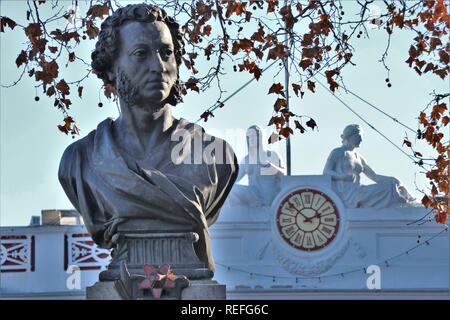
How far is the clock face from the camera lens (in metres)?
19.9

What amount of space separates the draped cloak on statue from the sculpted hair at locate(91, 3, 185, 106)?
188 millimetres

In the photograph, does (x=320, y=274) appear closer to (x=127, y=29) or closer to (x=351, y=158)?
(x=351, y=158)

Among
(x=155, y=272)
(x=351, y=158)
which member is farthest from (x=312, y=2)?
(x=351, y=158)

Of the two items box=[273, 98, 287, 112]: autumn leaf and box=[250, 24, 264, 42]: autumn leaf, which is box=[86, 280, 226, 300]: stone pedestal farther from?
box=[250, 24, 264, 42]: autumn leaf

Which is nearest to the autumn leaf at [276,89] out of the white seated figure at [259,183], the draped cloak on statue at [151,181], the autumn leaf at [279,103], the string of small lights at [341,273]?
the autumn leaf at [279,103]

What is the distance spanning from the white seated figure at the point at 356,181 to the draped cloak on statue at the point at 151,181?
14.0m

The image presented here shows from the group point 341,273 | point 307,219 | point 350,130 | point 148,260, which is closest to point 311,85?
point 148,260

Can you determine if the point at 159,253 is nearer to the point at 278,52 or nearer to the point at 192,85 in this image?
the point at 192,85

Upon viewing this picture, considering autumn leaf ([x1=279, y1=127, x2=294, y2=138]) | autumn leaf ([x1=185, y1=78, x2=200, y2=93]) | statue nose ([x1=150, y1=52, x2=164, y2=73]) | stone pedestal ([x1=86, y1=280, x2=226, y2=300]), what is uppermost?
autumn leaf ([x1=185, y1=78, x2=200, y2=93])

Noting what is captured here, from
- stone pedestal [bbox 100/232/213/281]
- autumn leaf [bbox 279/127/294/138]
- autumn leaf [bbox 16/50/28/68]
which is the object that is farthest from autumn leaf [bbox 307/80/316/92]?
stone pedestal [bbox 100/232/213/281]

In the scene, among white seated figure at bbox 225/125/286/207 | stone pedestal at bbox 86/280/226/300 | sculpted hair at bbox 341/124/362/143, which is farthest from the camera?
white seated figure at bbox 225/125/286/207

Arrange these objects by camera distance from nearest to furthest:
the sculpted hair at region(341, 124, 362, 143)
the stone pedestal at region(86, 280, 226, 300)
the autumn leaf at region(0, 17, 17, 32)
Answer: the stone pedestal at region(86, 280, 226, 300) < the autumn leaf at region(0, 17, 17, 32) < the sculpted hair at region(341, 124, 362, 143)

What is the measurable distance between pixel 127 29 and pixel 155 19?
122 millimetres

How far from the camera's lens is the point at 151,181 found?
5.17m
